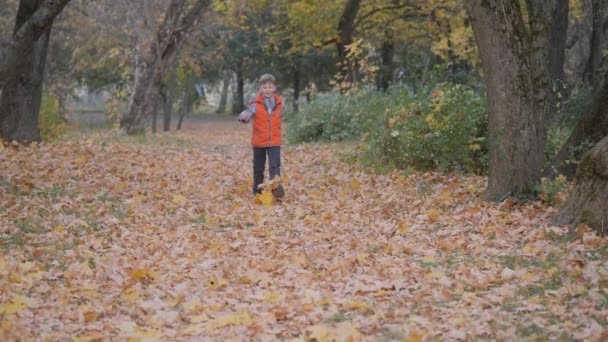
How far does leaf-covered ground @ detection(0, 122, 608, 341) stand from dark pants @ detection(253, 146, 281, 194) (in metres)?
0.44

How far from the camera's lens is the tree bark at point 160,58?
74.6 feet

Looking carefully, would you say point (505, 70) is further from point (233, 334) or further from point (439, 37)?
point (439, 37)

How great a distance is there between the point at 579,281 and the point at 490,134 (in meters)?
3.77

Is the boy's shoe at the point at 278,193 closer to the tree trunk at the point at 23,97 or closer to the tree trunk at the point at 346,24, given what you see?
the tree trunk at the point at 23,97

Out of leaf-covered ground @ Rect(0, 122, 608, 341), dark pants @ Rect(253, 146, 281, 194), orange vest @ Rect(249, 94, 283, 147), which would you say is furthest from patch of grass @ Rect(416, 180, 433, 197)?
orange vest @ Rect(249, 94, 283, 147)

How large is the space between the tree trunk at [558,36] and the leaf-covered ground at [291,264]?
488 centimetres

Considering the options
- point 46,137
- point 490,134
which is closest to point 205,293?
point 490,134

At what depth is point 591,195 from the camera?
23.4 ft

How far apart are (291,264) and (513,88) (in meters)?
3.73

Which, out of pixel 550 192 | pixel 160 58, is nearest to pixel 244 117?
pixel 550 192

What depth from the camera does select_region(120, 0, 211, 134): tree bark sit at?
22.8 m

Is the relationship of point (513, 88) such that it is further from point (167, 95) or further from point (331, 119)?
point (167, 95)

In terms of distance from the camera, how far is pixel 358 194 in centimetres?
1103

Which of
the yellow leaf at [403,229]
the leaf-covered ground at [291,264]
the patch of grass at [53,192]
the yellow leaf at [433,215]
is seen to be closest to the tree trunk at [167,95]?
the patch of grass at [53,192]
